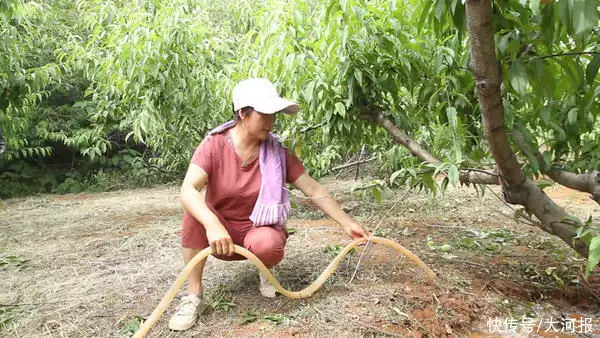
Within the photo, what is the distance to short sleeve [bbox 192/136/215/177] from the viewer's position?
5.74 ft

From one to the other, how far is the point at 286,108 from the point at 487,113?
799 millimetres

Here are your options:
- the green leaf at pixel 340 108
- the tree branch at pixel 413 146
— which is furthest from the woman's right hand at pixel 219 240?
the tree branch at pixel 413 146

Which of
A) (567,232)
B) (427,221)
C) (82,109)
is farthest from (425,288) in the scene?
(82,109)

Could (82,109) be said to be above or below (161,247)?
above

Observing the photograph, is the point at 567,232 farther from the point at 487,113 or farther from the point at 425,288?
the point at 487,113

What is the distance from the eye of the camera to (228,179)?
1.83m

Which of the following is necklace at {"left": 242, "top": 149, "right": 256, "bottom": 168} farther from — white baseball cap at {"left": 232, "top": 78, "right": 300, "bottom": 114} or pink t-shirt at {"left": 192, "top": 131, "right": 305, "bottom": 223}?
white baseball cap at {"left": 232, "top": 78, "right": 300, "bottom": 114}

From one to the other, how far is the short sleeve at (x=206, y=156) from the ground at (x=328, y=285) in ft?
1.87

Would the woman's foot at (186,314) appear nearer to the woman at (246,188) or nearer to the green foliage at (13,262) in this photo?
the woman at (246,188)

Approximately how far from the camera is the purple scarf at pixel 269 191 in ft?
5.92

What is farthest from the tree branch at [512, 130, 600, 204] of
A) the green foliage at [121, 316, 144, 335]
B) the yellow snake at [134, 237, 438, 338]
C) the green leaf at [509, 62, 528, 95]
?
the green foliage at [121, 316, 144, 335]

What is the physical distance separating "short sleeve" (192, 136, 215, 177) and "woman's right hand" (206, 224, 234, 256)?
0.29m

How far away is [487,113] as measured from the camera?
4.01 ft

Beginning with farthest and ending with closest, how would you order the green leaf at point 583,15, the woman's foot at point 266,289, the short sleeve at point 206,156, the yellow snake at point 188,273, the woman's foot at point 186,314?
the woman's foot at point 266,289, the short sleeve at point 206,156, the woman's foot at point 186,314, the yellow snake at point 188,273, the green leaf at point 583,15
